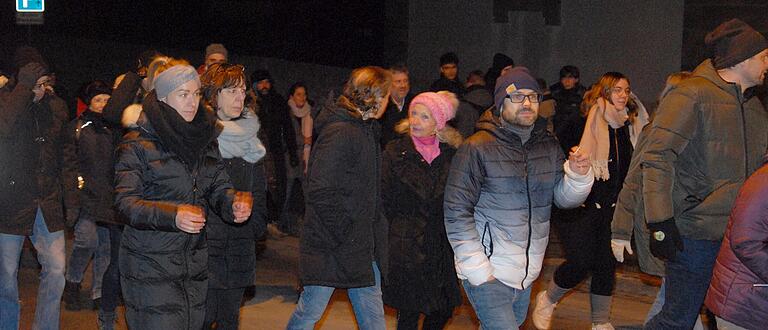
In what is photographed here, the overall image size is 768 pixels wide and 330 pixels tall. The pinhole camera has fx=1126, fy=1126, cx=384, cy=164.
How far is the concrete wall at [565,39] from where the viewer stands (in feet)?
44.5

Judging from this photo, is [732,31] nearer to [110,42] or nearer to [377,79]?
[377,79]

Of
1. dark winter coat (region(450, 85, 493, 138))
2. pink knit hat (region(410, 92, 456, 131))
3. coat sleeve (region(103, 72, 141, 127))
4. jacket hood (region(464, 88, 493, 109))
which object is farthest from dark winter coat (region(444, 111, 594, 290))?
jacket hood (region(464, 88, 493, 109))

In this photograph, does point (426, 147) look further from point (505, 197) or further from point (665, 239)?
point (665, 239)

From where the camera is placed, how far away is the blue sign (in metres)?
15.8

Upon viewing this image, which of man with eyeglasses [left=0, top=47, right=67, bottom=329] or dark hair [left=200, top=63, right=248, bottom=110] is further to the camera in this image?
man with eyeglasses [left=0, top=47, right=67, bottom=329]

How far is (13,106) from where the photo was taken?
279 inches

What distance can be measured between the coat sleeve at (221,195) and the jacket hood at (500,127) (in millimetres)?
1353

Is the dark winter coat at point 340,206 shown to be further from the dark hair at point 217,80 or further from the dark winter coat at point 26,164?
the dark winter coat at point 26,164

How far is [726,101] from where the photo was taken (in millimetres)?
6094

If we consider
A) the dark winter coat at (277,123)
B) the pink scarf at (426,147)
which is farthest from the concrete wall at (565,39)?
the pink scarf at (426,147)

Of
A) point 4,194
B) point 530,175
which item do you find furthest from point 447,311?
point 4,194

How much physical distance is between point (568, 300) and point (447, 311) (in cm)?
309

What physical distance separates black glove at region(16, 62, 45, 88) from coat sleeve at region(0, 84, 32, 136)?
0.03 meters

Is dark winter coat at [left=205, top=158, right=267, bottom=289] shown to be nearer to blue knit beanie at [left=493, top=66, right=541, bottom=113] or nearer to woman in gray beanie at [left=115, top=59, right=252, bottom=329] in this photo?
woman in gray beanie at [left=115, top=59, right=252, bottom=329]
